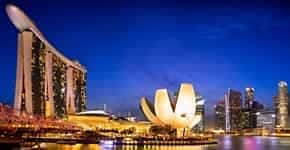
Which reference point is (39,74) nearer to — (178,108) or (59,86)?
(59,86)

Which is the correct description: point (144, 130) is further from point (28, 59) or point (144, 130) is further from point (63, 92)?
point (28, 59)

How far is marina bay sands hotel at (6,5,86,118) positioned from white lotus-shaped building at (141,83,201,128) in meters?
16.4

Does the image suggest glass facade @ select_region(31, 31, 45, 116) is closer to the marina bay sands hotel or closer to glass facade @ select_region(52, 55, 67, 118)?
the marina bay sands hotel

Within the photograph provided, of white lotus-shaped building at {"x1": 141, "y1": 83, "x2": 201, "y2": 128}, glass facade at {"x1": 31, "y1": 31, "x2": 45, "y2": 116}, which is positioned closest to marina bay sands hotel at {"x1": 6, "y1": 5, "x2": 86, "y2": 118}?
glass facade at {"x1": 31, "y1": 31, "x2": 45, "y2": 116}

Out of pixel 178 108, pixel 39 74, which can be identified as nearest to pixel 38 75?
pixel 39 74

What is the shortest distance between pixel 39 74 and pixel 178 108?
22.2 m

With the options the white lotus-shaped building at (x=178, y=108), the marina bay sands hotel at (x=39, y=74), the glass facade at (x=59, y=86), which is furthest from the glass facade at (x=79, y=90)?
the white lotus-shaped building at (x=178, y=108)

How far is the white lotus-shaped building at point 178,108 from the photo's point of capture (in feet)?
194

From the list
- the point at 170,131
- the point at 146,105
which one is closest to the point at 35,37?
the point at 146,105

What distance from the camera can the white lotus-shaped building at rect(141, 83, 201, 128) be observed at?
59000 millimetres

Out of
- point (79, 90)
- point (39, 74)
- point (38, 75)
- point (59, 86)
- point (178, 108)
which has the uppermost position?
point (39, 74)

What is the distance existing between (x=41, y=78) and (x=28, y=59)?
35.0 feet

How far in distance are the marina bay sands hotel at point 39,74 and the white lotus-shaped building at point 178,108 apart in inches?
646

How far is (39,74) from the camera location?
69.9 m
